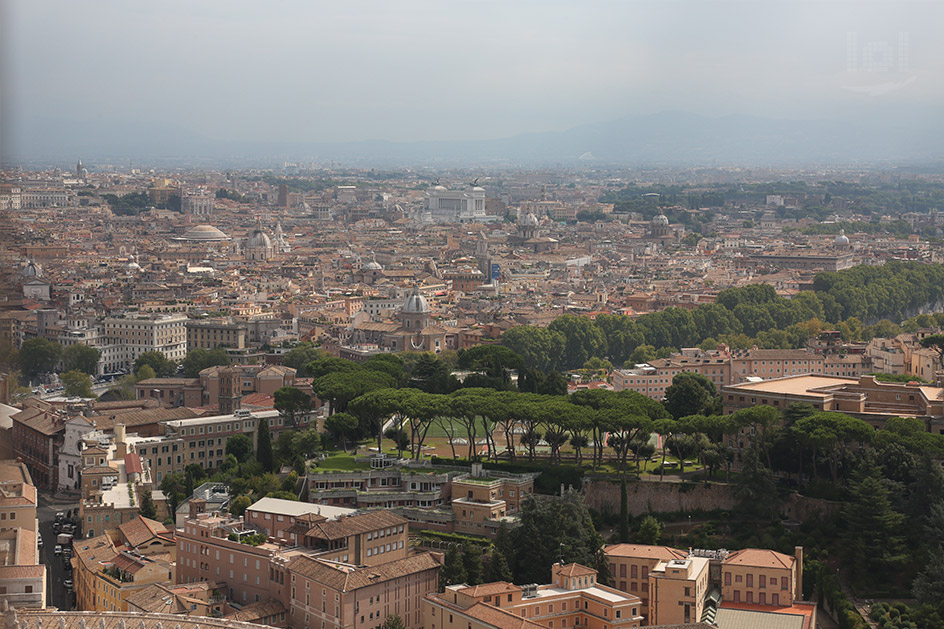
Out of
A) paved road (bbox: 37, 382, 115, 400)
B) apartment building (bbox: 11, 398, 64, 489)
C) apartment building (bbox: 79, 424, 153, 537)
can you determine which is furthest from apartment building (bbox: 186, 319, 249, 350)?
apartment building (bbox: 79, 424, 153, 537)

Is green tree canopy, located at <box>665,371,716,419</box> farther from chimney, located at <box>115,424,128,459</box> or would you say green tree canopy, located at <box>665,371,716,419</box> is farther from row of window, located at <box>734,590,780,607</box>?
chimney, located at <box>115,424,128,459</box>

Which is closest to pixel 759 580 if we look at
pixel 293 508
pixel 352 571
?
pixel 352 571

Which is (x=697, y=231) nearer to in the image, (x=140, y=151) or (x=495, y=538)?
(x=140, y=151)

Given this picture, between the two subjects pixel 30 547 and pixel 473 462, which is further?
pixel 473 462

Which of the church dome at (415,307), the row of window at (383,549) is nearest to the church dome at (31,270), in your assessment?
the church dome at (415,307)

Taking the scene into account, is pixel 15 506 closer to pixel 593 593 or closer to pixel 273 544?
pixel 273 544

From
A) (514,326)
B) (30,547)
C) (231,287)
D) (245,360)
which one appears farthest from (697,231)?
(30,547)
